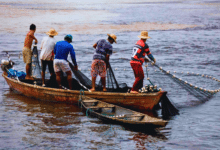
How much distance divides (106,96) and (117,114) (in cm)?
64

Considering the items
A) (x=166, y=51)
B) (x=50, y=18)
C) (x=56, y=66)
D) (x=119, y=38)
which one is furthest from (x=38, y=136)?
(x=50, y=18)

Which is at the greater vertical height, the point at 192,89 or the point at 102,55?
the point at 102,55

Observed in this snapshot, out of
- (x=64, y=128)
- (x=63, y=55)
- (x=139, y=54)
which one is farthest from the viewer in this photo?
(x=63, y=55)

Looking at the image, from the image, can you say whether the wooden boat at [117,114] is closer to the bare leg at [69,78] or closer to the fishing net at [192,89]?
the bare leg at [69,78]

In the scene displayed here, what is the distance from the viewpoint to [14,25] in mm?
27156

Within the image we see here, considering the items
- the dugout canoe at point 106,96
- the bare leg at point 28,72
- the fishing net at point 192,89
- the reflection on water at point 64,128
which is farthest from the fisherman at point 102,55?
the bare leg at point 28,72

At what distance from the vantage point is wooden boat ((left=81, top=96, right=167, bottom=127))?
6843 millimetres

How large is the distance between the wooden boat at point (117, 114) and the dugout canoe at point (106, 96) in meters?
0.23

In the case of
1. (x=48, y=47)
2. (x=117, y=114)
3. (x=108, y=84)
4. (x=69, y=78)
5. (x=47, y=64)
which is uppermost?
(x=48, y=47)

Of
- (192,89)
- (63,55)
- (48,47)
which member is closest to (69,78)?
(63,55)

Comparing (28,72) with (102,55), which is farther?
(28,72)

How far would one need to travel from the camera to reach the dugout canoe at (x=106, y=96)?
7.99 metres

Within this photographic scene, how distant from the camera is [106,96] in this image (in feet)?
27.2

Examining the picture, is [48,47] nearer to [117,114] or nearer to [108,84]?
[108,84]
